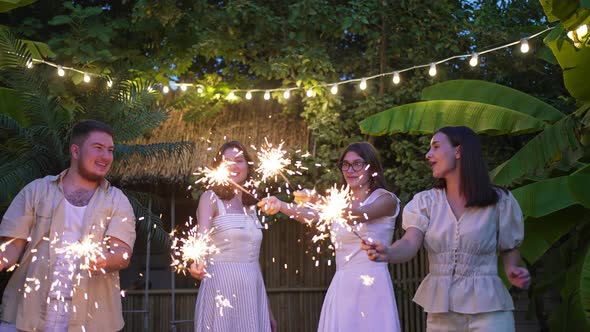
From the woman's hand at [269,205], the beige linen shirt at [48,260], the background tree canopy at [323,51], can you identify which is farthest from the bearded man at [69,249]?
the background tree canopy at [323,51]

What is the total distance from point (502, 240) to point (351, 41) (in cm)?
793

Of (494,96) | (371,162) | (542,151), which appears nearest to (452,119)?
(494,96)

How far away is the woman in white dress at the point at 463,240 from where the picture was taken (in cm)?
426

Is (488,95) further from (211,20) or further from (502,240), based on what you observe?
(502,240)

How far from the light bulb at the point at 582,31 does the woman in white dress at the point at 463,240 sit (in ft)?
9.80

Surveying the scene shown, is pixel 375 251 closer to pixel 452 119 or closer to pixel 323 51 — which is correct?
pixel 452 119

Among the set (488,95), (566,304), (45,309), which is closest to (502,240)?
(45,309)

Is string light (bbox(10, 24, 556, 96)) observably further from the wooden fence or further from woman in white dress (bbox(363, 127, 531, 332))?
woman in white dress (bbox(363, 127, 531, 332))

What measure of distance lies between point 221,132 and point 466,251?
7247 mm

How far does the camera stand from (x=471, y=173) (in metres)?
4.53

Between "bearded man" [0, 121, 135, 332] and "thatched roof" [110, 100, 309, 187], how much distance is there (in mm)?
5543

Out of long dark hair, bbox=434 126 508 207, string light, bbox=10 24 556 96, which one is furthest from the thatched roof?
long dark hair, bbox=434 126 508 207

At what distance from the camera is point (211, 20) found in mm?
10758

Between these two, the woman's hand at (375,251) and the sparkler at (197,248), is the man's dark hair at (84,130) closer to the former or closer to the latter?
the sparkler at (197,248)
